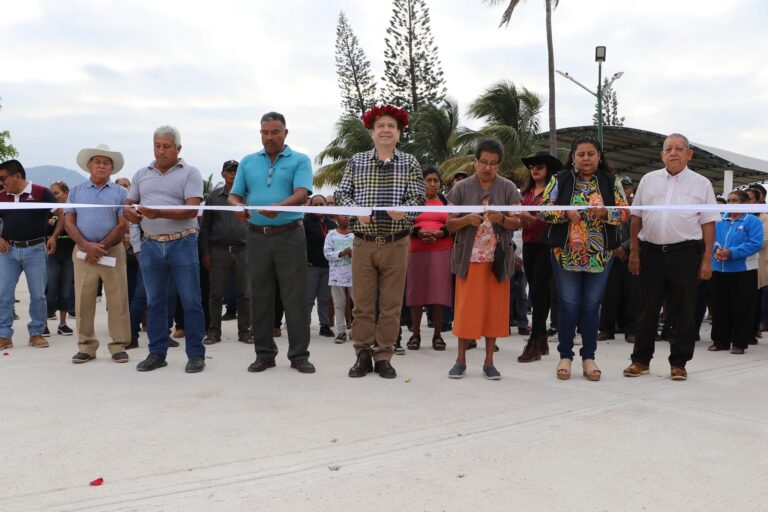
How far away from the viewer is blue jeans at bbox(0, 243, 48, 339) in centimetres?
684

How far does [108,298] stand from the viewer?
580 centimetres

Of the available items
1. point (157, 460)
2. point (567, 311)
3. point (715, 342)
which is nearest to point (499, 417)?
point (567, 311)

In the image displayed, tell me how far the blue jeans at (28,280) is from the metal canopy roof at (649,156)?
1684 centimetres

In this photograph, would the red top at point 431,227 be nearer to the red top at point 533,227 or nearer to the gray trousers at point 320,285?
the red top at point 533,227

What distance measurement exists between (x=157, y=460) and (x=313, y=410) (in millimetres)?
1114

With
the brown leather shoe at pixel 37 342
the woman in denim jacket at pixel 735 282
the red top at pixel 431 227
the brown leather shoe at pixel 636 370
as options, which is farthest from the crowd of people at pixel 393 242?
the woman in denim jacket at pixel 735 282

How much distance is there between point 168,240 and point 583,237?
3242 millimetres

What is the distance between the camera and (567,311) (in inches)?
205

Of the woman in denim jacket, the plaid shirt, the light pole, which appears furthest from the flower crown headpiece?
the light pole

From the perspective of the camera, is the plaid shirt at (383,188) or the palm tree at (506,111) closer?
the plaid shirt at (383,188)

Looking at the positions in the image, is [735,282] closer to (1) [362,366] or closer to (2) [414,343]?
(2) [414,343]

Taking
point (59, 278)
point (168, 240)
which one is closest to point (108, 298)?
point (168, 240)

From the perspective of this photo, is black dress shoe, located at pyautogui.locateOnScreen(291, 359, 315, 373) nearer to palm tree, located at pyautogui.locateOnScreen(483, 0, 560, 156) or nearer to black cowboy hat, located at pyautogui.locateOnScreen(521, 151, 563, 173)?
black cowboy hat, located at pyautogui.locateOnScreen(521, 151, 563, 173)

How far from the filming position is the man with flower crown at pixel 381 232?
5180 mm
